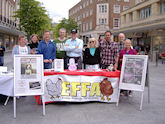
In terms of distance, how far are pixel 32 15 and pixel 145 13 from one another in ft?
55.1

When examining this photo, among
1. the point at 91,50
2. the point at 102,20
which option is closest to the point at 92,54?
the point at 91,50

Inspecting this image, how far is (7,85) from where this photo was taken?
169 inches

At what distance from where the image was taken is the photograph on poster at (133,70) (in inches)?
177

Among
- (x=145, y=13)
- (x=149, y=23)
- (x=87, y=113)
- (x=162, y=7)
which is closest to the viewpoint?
(x=87, y=113)

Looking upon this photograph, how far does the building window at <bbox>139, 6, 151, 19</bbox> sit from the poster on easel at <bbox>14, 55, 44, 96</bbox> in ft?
77.8

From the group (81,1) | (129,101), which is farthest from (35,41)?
(81,1)

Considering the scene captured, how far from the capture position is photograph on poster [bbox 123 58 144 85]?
449cm

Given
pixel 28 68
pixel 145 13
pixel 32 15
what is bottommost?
pixel 28 68

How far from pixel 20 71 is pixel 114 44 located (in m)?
2.81

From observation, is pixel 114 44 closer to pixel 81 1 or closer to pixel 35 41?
pixel 35 41

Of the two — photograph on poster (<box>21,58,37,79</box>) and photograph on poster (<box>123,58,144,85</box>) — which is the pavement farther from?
photograph on poster (<box>21,58,37,79</box>)

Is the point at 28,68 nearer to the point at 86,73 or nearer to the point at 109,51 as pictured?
the point at 86,73

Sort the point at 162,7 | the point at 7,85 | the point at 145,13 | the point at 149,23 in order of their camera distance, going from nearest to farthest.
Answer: the point at 7,85 < the point at 162,7 < the point at 149,23 < the point at 145,13

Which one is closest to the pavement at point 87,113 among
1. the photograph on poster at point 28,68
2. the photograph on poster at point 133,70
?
the photograph on poster at point 133,70
